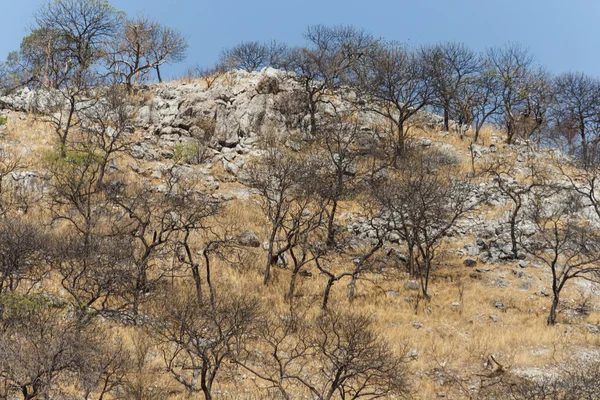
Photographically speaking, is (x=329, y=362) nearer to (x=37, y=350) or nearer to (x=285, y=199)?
(x=37, y=350)

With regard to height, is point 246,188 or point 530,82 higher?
point 530,82

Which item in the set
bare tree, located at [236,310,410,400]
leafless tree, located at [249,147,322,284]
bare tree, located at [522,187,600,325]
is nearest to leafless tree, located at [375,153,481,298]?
bare tree, located at [522,187,600,325]

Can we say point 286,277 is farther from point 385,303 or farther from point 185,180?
point 185,180

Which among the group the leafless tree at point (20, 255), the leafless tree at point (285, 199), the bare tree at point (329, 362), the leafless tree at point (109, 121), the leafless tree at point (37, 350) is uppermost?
the leafless tree at point (109, 121)

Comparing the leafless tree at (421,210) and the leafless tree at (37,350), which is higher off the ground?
the leafless tree at (421,210)

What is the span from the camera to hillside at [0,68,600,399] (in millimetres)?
14781

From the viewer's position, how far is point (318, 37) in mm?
46375

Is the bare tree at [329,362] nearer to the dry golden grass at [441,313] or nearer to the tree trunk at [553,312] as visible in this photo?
the dry golden grass at [441,313]

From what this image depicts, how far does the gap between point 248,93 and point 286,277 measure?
1978 cm

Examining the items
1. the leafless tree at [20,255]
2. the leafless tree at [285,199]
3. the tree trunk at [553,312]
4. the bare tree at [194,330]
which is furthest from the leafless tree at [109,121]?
the tree trunk at [553,312]

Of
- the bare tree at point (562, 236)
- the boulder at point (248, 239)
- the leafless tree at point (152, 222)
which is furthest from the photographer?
the boulder at point (248, 239)

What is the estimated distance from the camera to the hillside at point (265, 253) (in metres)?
14.8

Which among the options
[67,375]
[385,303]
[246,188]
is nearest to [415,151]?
[246,188]

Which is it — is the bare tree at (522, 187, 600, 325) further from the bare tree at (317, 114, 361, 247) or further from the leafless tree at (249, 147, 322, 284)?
the leafless tree at (249, 147, 322, 284)
